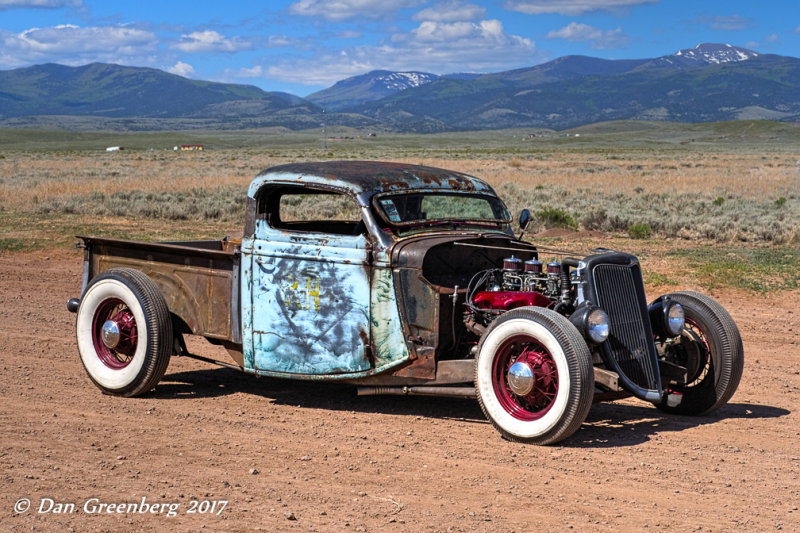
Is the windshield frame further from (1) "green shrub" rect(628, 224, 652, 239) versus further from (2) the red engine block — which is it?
(1) "green shrub" rect(628, 224, 652, 239)

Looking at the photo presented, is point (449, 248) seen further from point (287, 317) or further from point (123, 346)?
point (123, 346)

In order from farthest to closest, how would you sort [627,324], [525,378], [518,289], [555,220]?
[555,220]
[518,289]
[627,324]
[525,378]

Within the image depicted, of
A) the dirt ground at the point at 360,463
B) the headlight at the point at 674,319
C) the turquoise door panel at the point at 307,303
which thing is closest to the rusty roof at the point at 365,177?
the turquoise door panel at the point at 307,303

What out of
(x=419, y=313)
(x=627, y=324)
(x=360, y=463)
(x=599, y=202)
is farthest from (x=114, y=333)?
(x=599, y=202)

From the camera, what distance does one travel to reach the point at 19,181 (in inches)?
1446

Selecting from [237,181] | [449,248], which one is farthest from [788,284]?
[237,181]

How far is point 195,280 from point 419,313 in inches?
84.3

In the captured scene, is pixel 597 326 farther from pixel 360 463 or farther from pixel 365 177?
pixel 365 177

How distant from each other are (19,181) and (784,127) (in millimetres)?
161342

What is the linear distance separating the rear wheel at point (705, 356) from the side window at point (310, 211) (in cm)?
270

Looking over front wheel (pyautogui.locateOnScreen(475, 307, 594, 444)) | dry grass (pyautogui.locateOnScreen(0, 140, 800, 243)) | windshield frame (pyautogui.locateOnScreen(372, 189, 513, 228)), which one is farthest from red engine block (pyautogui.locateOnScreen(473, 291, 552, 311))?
dry grass (pyautogui.locateOnScreen(0, 140, 800, 243))

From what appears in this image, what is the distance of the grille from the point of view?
639 centimetres

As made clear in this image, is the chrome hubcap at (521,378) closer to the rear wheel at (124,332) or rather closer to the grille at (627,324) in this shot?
the grille at (627,324)

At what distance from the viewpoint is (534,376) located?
6051mm
